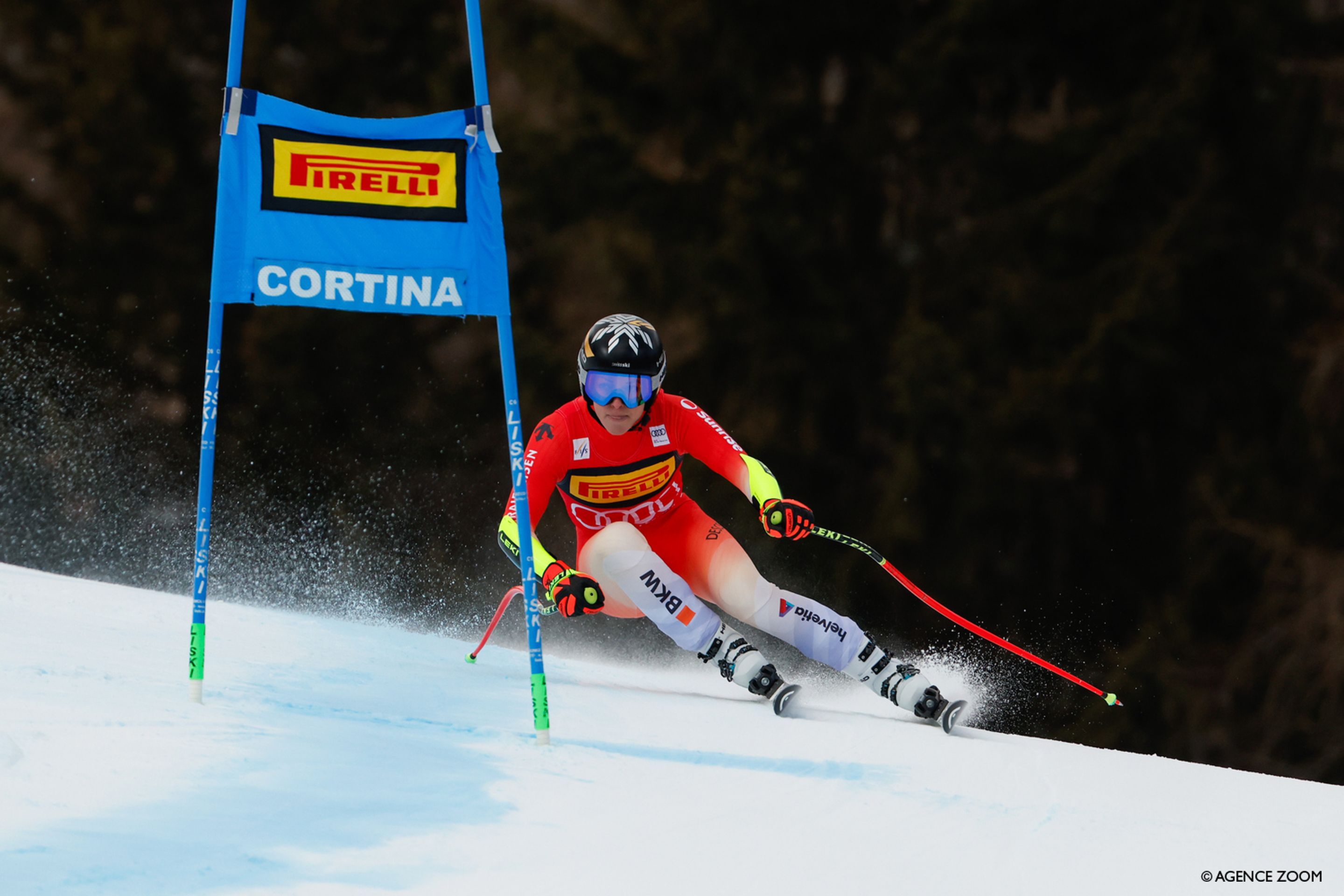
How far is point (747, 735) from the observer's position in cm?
296

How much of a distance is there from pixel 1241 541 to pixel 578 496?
740 centimetres

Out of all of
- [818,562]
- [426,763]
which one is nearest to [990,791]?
[426,763]

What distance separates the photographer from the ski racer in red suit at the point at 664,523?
3.29 meters

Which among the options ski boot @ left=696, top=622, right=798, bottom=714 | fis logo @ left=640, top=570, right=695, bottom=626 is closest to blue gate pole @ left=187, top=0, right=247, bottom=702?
fis logo @ left=640, top=570, right=695, bottom=626

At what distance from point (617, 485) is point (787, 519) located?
54 centimetres

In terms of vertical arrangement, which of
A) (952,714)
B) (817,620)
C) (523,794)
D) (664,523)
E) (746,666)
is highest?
(664,523)

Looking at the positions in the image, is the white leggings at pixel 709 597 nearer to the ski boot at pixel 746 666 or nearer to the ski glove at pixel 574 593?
the ski boot at pixel 746 666

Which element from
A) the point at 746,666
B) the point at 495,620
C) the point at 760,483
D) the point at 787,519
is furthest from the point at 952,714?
the point at 495,620

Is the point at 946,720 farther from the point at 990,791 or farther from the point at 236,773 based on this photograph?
the point at 236,773

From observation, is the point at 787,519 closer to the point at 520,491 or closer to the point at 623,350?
the point at 623,350

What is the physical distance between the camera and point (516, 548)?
3.15 metres

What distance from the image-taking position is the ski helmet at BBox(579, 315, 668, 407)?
3291mm

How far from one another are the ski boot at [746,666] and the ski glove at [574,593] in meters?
0.60

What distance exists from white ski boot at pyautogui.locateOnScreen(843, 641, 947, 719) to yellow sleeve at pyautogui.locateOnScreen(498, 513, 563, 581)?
970 millimetres
